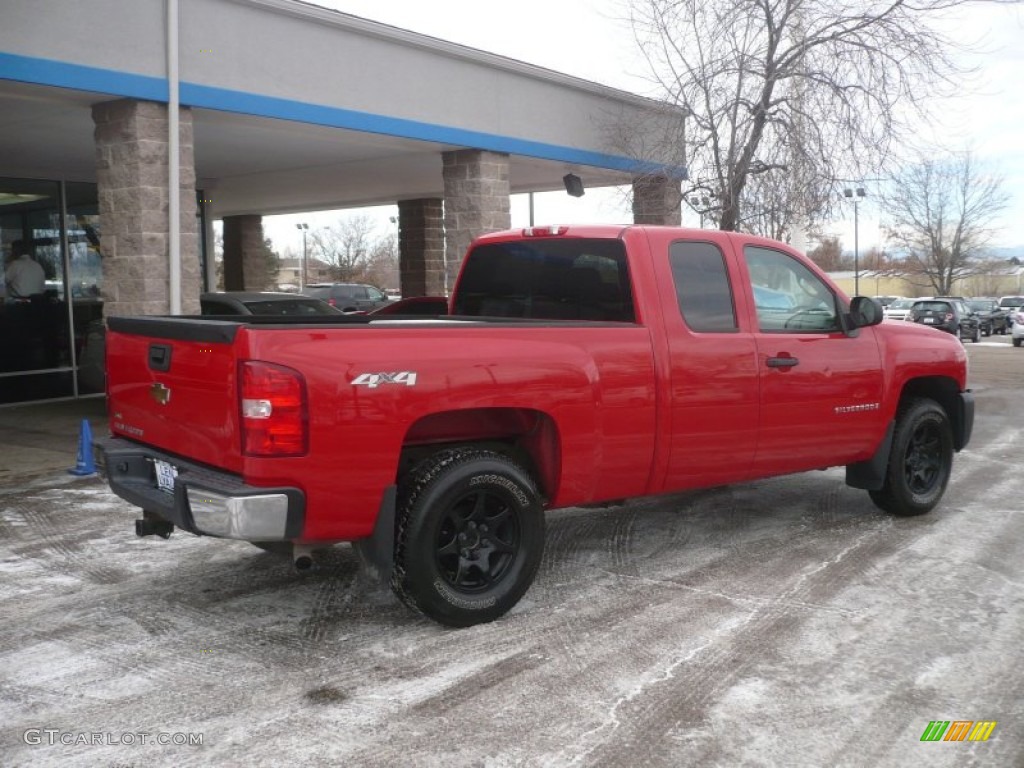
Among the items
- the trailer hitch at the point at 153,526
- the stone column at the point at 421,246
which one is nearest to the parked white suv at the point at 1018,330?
the stone column at the point at 421,246

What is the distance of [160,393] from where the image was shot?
180 inches

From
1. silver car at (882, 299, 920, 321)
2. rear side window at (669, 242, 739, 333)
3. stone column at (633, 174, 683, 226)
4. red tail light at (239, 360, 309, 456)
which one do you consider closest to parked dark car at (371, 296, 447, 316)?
rear side window at (669, 242, 739, 333)

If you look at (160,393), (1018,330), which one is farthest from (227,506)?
(1018,330)

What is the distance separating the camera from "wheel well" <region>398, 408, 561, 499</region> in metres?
4.76

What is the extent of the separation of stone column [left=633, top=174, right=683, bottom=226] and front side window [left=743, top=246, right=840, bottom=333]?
9.89 meters

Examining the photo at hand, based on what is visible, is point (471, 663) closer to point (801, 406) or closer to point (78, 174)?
point (801, 406)

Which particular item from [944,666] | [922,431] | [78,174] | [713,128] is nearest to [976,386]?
[713,128]

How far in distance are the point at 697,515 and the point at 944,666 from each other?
287 centimetres

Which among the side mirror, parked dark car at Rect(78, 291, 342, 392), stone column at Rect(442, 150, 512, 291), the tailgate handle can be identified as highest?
stone column at Rect(442, 150, 512, 291)

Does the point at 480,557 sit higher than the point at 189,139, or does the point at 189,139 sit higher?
the point at 189,139

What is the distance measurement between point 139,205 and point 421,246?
12664mm

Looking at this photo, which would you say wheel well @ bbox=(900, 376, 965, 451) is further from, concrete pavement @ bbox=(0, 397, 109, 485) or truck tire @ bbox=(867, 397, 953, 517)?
concrete pavement @ bbox=(0, 397, 109, 485)

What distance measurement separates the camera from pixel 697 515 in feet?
23.0

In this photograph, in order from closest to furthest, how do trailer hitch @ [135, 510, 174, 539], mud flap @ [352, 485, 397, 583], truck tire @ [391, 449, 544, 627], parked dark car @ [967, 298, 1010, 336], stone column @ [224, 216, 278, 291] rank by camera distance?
mud flap @ [352, 485, 397, 583], truck tire @ [391, 449, 544, 627], trailer hitch @ [135, 510, 174, 539], stone column @ [224, 216, 278, 291], parked dark car @ [967, 298, 1010, 336]
